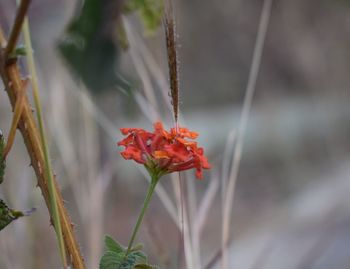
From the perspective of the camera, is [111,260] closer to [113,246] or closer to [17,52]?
[113,246]

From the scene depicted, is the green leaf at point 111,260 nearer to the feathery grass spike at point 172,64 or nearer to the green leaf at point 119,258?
the green leaf at point 119,258

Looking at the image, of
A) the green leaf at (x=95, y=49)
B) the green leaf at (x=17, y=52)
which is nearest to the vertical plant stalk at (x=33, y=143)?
the green leaf at (x=17, y=52)

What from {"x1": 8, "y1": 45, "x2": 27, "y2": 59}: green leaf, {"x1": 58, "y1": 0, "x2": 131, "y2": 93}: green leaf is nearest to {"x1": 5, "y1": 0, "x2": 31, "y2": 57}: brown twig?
{"x1": 8, "y1": 45, "x2": 27, "y2": 59}: green leaf

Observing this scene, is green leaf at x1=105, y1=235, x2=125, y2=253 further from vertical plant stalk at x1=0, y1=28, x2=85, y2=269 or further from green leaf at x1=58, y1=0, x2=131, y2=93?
green leaf at x1=58, y1=0, x2=131, y2=93

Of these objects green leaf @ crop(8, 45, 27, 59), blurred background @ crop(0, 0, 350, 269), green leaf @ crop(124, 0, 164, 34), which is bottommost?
green leaf @ crop(8, 45, 27, 59)

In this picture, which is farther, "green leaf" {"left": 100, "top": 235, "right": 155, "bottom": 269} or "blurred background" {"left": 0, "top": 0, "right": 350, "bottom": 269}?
"blurred background" {"left": 0, "top": 0, "right": 350, "bottom": 269}

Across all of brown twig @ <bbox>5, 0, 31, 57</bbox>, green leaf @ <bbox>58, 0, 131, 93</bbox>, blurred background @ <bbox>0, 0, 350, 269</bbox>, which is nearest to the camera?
brown twig @ <bbox>5, 0, 31, 57</bbox>

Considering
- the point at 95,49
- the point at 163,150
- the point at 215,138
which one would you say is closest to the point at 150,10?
the point at 95,49
